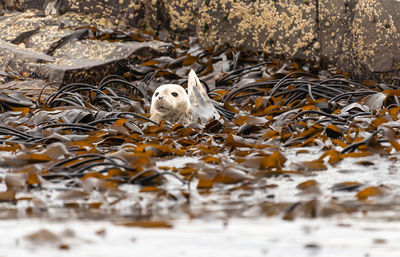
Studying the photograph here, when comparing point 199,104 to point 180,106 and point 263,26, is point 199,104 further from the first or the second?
point 263,26

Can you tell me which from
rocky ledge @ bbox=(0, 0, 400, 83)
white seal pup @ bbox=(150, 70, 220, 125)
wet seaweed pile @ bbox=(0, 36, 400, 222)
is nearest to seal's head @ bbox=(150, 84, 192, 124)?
white seal pup @ bbox=(150, 70, 220, 125)

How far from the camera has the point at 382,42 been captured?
6277 millimetres

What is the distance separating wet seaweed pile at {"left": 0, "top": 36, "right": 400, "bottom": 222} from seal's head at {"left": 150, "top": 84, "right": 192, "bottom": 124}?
0.17 m

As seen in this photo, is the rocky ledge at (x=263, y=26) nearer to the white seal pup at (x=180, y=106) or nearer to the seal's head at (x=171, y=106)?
the white seal pup at (x=180, y=106)

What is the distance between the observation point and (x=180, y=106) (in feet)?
15.1

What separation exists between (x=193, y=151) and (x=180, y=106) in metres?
1.45

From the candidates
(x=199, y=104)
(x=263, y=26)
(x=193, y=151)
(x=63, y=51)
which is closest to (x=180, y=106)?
(x=199, y=104)

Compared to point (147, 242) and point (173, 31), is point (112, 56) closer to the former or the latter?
point (173, 31)

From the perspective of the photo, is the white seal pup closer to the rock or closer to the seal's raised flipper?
the seal's raised flipper

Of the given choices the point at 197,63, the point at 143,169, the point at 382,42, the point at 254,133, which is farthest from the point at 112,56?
the point at 143,169

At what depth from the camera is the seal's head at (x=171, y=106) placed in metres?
4.54

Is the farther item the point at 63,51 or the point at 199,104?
the point at 63,51


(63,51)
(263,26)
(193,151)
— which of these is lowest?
(63,51)

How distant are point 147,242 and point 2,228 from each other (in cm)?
45
